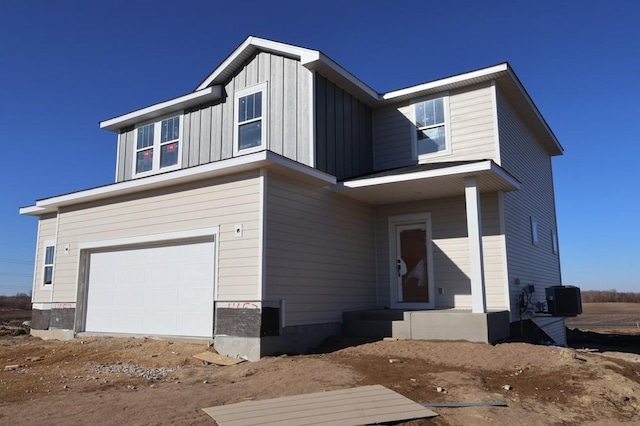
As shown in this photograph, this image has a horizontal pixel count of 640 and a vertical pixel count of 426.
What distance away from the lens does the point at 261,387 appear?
6.58m

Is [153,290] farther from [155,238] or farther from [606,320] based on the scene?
[606,320]

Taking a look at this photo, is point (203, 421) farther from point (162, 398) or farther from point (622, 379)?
point (622, 379)

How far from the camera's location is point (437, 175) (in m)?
9.91

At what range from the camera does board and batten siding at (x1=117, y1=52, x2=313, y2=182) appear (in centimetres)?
1134

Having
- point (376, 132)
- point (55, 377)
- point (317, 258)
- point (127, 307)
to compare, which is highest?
point (376, 132)

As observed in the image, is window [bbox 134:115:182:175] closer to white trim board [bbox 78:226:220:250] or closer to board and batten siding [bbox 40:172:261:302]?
board and batten siding [bbox 40:172:261:302]

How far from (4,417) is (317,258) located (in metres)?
6.23

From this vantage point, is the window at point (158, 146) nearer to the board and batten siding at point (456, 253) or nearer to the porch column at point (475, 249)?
the board and batten siding at point (456, 253)

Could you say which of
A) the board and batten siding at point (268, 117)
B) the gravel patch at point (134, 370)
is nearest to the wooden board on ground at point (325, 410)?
the gravel patch at point (134, 370)

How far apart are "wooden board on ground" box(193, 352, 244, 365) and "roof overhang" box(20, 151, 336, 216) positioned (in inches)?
136

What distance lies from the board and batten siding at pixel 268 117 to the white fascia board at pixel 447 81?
8.47ft

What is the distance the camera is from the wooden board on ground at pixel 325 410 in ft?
16.3

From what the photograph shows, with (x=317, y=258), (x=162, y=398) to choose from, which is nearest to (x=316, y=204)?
(x=317, y=258)

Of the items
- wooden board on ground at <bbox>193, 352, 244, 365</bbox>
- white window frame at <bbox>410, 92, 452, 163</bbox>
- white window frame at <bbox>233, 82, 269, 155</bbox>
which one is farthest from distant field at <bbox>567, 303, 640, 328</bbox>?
wooden board on ground at <bbox>193, 352, 244, 365</bbox>
